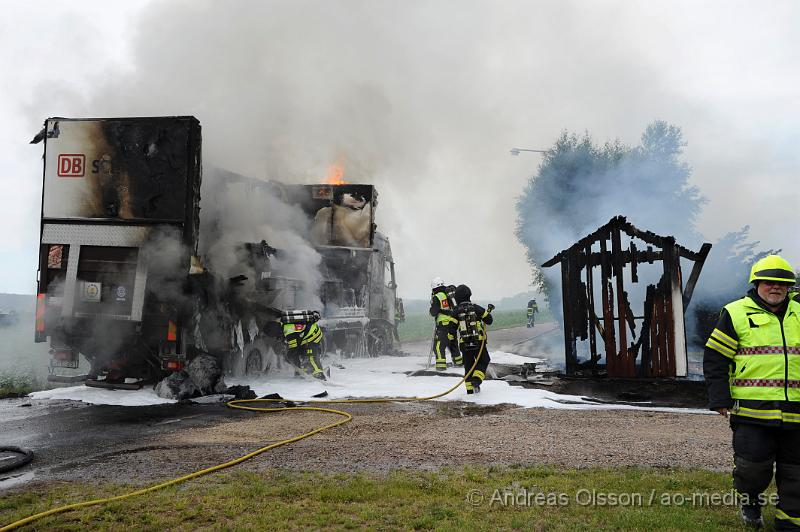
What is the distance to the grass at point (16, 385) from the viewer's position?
9.00 m

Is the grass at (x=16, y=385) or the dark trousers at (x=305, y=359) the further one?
the dark trousers at (x=305, y=359)

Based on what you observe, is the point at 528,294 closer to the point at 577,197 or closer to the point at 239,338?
the point at 577,197

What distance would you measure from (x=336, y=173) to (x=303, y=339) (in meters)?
9.33

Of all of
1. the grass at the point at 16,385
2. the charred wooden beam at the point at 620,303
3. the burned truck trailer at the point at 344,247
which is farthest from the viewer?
the burned truck trailer at the point at 344,247

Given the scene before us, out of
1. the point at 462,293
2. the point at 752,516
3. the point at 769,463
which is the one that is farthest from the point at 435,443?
the point at 462,293

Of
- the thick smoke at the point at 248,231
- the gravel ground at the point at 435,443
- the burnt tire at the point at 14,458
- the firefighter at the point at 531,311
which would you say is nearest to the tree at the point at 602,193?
the firefighter at the point at 531,311

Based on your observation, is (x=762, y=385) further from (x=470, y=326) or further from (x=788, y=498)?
(x=470, y=326)

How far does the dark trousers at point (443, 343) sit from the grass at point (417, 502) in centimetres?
695

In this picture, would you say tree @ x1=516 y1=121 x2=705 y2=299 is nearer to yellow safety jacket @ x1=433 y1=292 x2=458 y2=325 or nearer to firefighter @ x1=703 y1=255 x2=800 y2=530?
yellow safety jacket @ x1=433 y1=292 x2=458 y2=325

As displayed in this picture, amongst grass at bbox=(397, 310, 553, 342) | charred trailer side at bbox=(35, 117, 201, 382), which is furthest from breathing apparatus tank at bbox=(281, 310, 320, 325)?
grass at bbox=(397, 310, 553, 342)

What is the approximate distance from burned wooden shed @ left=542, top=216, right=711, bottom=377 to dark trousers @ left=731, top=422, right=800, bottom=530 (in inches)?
243

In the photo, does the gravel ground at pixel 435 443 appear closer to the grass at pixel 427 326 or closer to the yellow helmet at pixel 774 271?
the yellow helmet at pixel 774 271

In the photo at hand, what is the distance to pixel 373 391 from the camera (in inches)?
363

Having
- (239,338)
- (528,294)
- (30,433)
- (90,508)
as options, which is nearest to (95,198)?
(239,338)
